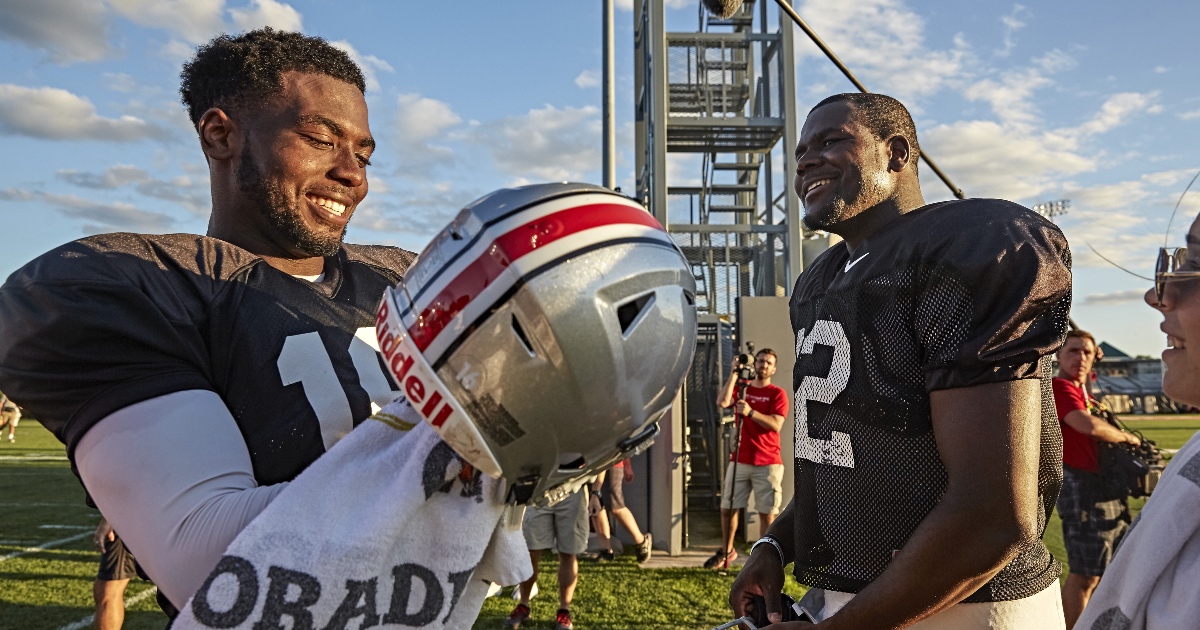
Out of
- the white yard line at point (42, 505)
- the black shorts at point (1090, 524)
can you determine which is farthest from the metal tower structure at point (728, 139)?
the white yard line at point (42, 505)

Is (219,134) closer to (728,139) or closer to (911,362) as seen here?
(911,362)

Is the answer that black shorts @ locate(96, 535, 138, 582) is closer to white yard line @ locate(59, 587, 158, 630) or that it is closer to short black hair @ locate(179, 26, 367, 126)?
white yard line @ locate(59, 587, 158, 630)

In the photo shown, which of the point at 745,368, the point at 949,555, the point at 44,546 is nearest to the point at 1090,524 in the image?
the point at 745,368

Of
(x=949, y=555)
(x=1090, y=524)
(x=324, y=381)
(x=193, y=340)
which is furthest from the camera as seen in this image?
(x=1090, y=524)

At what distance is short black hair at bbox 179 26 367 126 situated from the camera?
1692mm

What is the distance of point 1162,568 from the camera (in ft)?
5.12

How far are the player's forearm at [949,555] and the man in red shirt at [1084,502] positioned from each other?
13.9 feet

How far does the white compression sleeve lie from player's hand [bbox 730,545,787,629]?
166cm

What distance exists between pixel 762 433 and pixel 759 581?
5.80 m

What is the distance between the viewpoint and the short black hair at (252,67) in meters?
1.69

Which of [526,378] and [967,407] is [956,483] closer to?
[967,407]

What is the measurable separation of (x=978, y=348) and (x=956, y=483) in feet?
1.05

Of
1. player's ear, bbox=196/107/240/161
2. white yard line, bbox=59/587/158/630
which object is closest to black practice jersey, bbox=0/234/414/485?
player's ear, bbox=196/107/240/161

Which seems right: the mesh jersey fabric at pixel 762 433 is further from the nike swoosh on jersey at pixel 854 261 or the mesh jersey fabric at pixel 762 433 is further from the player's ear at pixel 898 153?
the nike swoosh on jersey at pixel 854 261
